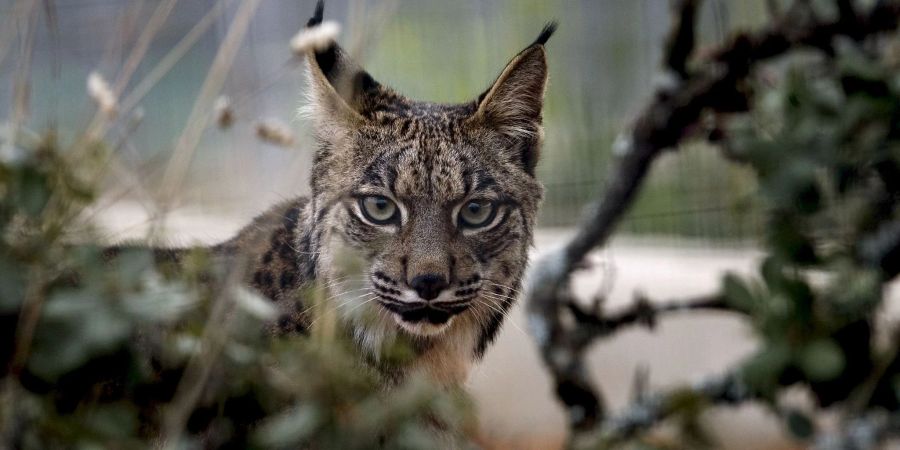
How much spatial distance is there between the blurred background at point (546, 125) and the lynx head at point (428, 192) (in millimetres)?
270

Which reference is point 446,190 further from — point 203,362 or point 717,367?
point 717,367

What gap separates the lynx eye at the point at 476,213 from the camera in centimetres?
309

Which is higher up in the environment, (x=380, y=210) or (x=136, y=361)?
(x=380, y=210)

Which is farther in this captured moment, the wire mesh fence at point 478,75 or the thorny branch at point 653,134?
the wire mesh fence at point 478,75

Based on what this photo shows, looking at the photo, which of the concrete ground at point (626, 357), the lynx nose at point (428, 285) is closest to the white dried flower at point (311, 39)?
the lynx nose at point (428, 285)

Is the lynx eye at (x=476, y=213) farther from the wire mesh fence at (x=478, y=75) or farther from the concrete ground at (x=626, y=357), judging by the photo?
the wire mesh fence at (x=478, y=75)

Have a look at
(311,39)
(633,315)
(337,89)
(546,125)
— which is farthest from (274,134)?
(546,125)

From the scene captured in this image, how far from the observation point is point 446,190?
120 inches

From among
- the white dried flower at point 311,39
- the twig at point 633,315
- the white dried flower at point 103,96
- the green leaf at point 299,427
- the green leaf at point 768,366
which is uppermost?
the white dried flower at point 311,39

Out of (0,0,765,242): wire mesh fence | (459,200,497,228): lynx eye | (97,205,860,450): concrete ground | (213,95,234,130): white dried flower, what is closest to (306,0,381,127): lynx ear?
(459,200,497,228): lynx eye

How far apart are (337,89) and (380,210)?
355mm

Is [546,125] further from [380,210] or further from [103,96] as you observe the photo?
[103,96]

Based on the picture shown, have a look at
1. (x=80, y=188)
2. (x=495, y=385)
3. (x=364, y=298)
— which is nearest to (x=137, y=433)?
(x=80, y=188)

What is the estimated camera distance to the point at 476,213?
3115 millimetres
